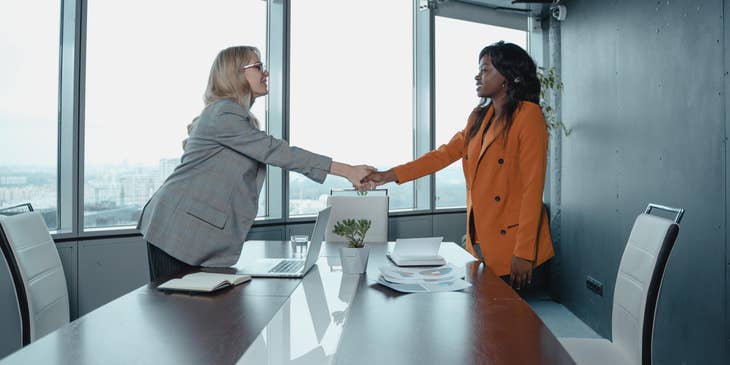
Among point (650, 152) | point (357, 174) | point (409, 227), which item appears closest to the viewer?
point (357, 174)

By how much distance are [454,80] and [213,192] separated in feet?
11.8

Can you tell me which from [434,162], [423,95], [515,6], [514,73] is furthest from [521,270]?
[515,6]

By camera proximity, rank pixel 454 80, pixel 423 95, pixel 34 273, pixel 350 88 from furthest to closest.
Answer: pixel 454 80, pixel 423 95, pixel 350 88, pixel 34 273

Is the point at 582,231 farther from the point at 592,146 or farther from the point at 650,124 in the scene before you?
the point at 650,124

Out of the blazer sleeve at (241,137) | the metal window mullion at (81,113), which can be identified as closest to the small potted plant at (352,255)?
the blazer sleeve at (241,137)

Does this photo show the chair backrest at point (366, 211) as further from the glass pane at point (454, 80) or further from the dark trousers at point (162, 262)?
the glass pane at point (454, 80)

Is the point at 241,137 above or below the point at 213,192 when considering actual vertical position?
above

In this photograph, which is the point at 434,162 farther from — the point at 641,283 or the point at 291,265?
the point at 641,283

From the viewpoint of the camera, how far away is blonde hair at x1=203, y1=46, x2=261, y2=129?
88.6 inches

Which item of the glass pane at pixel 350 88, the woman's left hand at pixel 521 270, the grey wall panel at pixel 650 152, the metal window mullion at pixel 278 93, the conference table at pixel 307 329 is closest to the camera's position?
the conference table at pixel 307 329

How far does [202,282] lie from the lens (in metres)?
1.66

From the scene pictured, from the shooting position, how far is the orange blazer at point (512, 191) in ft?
6.79

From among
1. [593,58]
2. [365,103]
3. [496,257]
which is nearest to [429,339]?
[496,257]

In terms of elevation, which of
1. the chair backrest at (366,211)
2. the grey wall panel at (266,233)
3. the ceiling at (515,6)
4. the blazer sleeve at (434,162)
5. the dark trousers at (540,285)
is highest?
the ceiling at (515,6)
